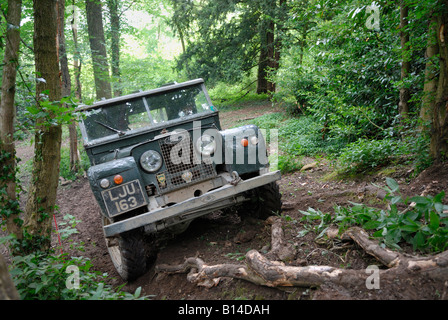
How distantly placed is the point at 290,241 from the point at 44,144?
290 centimetres

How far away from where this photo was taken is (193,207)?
3.73m

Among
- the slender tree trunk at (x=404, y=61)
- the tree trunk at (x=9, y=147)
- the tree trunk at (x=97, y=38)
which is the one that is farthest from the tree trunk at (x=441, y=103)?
the tree trunk at (x=97, y=38)

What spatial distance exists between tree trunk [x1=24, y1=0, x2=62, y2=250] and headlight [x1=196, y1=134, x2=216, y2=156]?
1.78 metres

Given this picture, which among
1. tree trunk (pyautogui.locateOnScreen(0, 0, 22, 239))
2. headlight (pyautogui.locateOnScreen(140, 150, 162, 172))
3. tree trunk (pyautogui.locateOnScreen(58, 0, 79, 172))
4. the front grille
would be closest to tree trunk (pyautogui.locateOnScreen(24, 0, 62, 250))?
tree trunk (pyautogui.locateOnScreen(0, 0, 22, 239))

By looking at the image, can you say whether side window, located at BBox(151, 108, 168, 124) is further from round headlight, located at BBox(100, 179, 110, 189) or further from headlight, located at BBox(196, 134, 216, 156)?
round headlight, located at BBox(100, 179, 110, 189)

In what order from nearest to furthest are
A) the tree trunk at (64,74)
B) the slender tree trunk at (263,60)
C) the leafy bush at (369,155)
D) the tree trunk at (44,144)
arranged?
the tree trunk at (44,144)
the leafy bush at (369,155)
the tree trunk at (64,74)
the slender tree trunk at (263,60)

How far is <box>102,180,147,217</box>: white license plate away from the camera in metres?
3.70

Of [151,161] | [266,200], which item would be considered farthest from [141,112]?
[266,200]

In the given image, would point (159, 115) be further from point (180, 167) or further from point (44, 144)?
point (44, 144)

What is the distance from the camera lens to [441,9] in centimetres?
375

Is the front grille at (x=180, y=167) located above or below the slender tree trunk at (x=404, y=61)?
below

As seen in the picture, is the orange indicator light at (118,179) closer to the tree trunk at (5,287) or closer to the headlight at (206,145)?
the headlight at (206,145)

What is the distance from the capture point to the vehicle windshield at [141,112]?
189 inches

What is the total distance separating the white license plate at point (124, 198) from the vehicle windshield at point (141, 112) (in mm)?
1252
